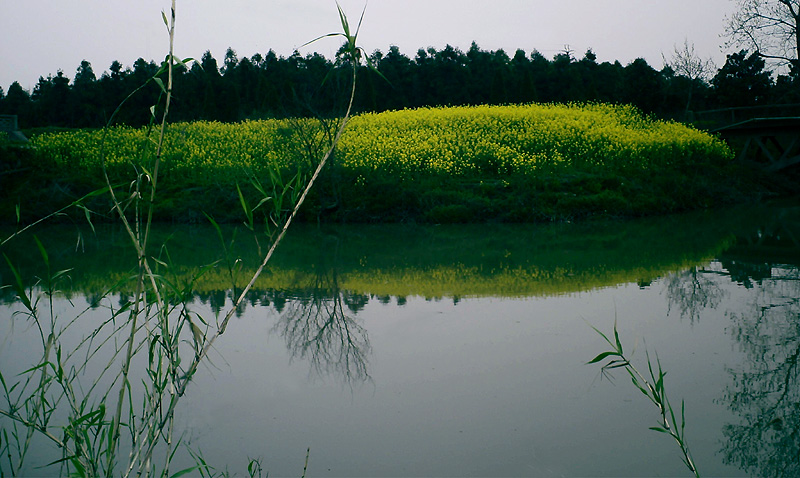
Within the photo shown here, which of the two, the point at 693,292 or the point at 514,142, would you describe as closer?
the point at 693,292

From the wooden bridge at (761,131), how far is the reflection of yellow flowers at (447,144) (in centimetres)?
76

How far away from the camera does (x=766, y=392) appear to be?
3.79 metres

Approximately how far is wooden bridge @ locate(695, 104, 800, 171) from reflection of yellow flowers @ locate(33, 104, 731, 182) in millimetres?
761

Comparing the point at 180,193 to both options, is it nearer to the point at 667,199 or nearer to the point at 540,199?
the point at 540,199

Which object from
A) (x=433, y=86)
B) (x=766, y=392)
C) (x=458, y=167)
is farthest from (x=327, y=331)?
(x=433, y=86)

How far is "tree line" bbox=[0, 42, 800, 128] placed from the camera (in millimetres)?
22094

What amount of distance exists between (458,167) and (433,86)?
60.6 ft

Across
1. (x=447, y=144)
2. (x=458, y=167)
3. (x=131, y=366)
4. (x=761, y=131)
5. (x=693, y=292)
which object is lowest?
(x=131, y=366)

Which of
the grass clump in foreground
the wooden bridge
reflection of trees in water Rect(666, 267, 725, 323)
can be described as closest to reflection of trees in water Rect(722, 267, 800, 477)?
reflection of trees in water Rect(666, 267, 725, 323)

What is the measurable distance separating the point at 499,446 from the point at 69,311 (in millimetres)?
4314

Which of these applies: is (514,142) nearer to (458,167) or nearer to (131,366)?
(458,167)

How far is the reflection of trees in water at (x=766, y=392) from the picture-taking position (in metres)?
3.05

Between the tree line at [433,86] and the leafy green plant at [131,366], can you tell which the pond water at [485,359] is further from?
the tree line at [433,86]

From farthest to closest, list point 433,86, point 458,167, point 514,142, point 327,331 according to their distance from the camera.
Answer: point 433,86 → point 514,142 → point 458,167 → point 327,331
